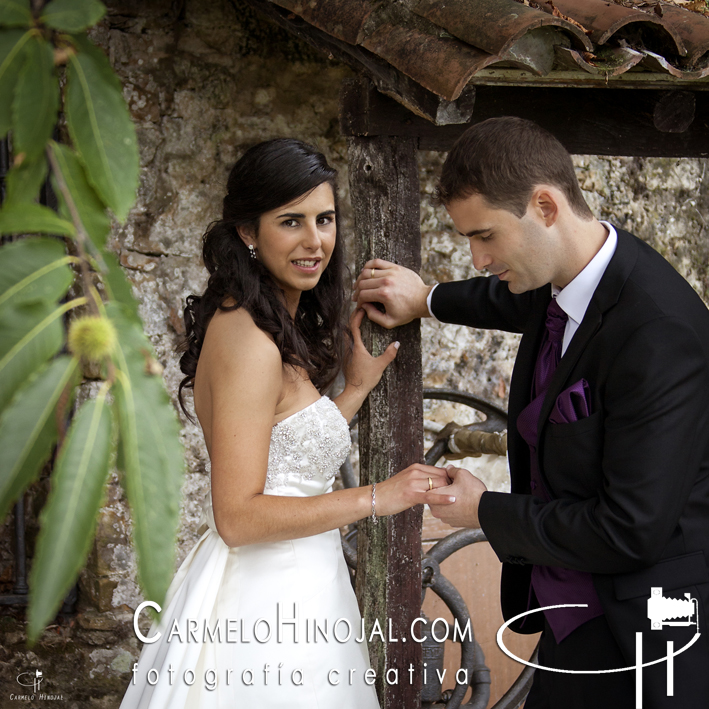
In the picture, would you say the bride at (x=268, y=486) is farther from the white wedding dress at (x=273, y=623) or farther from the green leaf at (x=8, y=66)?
the green leaf at (x=8, y=66)

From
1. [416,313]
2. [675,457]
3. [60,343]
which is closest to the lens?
[60,343]

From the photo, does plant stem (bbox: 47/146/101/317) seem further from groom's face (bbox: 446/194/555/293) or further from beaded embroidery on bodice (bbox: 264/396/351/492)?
beaded embroidery on bodice (bbox: 264/396/351/492)

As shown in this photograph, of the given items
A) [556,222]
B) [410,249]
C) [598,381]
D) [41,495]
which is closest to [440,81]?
[556,222]

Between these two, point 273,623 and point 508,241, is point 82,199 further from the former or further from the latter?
point 273,623

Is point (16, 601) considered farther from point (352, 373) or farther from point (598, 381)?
point (598, 381)

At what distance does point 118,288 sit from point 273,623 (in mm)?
1670

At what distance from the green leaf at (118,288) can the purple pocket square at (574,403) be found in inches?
50.1

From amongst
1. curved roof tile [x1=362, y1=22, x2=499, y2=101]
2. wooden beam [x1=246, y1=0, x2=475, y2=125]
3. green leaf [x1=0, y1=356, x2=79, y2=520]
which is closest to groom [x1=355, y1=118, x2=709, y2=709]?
curved roof tile [x1=362, y1=22, x2=499, y2=101]

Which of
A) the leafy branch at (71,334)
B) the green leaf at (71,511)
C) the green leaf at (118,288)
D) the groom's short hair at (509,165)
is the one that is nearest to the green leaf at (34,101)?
the leafy branch at (71,334)

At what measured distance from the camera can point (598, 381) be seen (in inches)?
64.1

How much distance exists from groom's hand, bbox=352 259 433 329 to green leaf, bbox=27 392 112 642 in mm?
1760

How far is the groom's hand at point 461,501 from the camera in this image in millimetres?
1850

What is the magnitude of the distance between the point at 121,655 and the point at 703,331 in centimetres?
293

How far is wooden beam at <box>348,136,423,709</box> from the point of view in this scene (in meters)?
2.27
